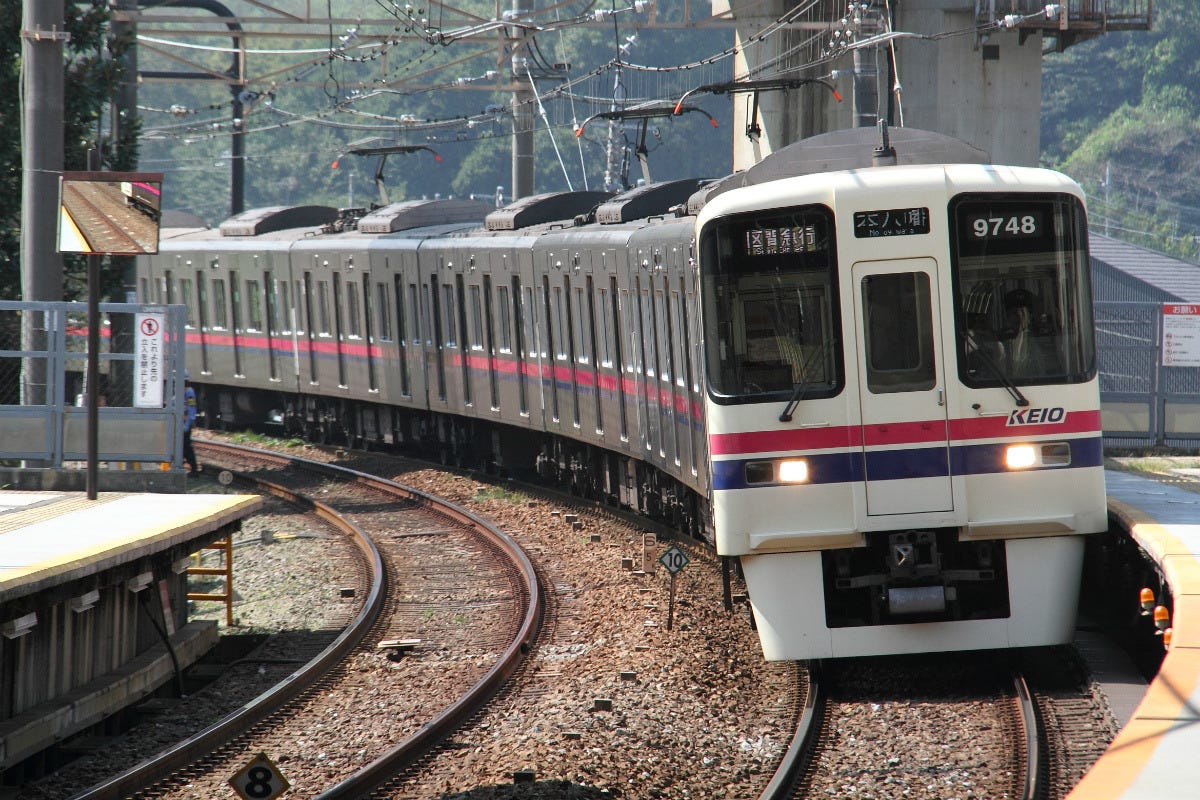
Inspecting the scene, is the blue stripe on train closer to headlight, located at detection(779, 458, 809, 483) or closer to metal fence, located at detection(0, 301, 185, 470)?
headlight, located at detection(779, 458, 809, 483)

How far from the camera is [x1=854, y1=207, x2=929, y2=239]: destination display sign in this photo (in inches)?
318

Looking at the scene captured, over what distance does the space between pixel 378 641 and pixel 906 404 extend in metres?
4.11

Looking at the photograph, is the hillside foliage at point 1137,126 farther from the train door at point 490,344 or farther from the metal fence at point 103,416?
the metal fence at point 103,416

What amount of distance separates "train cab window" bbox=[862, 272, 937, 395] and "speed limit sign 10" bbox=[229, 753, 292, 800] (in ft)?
11.3

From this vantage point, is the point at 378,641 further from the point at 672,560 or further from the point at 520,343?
the point at 520,343

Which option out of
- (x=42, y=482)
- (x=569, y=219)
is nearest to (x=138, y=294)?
(x=569, y=219)

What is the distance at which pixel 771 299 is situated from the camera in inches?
322

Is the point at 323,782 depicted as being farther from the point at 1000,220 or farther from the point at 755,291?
the point at 1000,220

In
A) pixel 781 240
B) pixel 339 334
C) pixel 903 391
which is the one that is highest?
pixel 339 334

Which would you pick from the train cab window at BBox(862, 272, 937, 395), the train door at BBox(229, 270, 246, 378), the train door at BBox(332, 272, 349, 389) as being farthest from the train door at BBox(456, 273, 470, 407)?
the train cab window at BBox(862, 272, 937, 395)

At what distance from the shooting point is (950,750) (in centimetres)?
712

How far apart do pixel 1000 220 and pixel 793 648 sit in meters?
2.35

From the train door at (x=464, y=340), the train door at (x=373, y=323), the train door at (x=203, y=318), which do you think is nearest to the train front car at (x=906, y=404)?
the train door at (x=464, y=340)

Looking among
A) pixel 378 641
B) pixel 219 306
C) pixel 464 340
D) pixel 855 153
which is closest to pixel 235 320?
pixel 219 306
